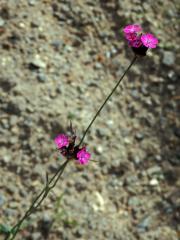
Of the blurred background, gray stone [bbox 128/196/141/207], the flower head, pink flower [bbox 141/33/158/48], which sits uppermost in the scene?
pink flower [bbox 141/33/158/48]

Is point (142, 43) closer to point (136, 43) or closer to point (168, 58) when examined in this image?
point (136, 43)

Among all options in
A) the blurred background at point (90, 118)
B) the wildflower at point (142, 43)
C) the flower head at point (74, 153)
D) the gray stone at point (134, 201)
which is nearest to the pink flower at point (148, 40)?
the wildflower at point (142, 43)

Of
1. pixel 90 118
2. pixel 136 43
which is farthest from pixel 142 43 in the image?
pixel 90 118

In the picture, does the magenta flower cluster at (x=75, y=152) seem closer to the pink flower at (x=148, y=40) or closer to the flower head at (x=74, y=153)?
the flower head at (x=74, y=153)

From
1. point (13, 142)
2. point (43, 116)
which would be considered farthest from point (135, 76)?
point (13, 142)

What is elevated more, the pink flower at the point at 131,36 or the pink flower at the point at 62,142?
the pink flower at the point at 131,36

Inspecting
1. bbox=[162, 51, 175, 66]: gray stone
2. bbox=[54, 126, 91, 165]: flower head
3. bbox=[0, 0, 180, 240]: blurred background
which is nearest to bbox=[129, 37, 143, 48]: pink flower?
bbox=[54, 126, 91, 165]: flower head

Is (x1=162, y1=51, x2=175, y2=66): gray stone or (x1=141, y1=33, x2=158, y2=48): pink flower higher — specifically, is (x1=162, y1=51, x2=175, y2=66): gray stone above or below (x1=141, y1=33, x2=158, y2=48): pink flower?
below

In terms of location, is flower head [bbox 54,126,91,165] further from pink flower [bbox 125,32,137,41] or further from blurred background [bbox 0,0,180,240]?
blurred background [bbox 0,0,180,240]
